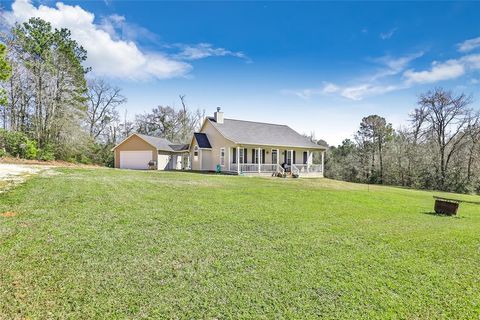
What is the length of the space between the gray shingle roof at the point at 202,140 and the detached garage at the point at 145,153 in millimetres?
3462

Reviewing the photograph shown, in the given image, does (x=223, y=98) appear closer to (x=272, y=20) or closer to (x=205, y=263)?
(x=272, y=20)

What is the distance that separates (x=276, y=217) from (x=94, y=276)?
4.91 metres

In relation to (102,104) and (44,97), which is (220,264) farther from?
(102,104)

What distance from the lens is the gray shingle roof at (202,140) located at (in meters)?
23.8

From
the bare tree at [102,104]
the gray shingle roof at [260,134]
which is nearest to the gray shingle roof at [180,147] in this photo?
the gray shingle roof at [260,134]

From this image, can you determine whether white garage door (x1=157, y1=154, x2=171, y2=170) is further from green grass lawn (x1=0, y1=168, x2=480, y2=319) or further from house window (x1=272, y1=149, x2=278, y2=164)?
green grass lawn (x1=0, y1=168, x2=480, y2=319)

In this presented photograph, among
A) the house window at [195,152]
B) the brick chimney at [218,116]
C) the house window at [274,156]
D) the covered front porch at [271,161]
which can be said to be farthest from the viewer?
the house window at [195,152]

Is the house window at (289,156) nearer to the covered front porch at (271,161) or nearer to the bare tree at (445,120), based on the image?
the covered front porch at (271,161)

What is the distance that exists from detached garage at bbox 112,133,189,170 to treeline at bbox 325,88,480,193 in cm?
2266

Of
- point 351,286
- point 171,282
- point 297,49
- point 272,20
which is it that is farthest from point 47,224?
point 297,49

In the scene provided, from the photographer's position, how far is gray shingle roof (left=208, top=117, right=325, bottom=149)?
22.2 metres

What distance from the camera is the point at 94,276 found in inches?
144

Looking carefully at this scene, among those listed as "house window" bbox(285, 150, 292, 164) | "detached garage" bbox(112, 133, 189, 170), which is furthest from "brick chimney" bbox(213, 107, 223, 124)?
"house window" bbox(285, 150, 292, 164)

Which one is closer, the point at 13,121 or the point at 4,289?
the point at 4,289
